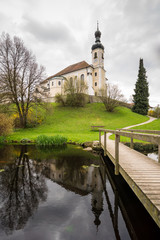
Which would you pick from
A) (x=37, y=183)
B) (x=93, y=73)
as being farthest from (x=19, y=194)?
(x=93, y=73)

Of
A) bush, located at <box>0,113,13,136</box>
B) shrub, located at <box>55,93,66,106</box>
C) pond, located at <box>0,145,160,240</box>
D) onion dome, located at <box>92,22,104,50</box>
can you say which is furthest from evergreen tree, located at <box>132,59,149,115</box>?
pond, located at <box>0,145,160,240</box>

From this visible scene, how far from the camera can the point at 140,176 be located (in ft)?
10.9

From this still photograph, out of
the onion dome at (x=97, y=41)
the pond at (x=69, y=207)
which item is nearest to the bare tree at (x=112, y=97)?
the onion dome at (x=97, y=41)

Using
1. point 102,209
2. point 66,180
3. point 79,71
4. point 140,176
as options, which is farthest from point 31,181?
point 79,71

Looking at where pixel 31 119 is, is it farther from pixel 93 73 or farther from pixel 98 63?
pixel 98 63

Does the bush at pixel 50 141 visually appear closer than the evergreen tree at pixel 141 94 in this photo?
Yes

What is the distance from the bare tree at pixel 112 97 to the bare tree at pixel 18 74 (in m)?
17.8

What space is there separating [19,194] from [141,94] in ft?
138

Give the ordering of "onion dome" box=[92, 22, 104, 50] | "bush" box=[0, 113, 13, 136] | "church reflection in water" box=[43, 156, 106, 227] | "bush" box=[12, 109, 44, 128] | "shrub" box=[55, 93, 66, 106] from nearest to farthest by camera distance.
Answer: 1. "church reflection in water" box=[43, 156, 106, 227]
2. "bush" box=[0, 113, 13, 136]
3. "bush" box=[12, 109, 44, 128]
4. "shrub" box=[55, 93, 66, 106]
5. "onion dome" box=[92, 22, 104, 50]

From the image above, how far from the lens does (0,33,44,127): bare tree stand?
18891 millimetres

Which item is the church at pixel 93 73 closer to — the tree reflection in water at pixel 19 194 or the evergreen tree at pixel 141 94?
the evergreen tree at pixel 141 94

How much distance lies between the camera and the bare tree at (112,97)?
3253 centimetres

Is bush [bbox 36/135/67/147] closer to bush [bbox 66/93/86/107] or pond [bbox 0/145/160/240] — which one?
pond [bbox 0/145/160/240]

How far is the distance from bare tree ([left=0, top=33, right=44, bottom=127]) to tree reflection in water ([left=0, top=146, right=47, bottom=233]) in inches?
621
